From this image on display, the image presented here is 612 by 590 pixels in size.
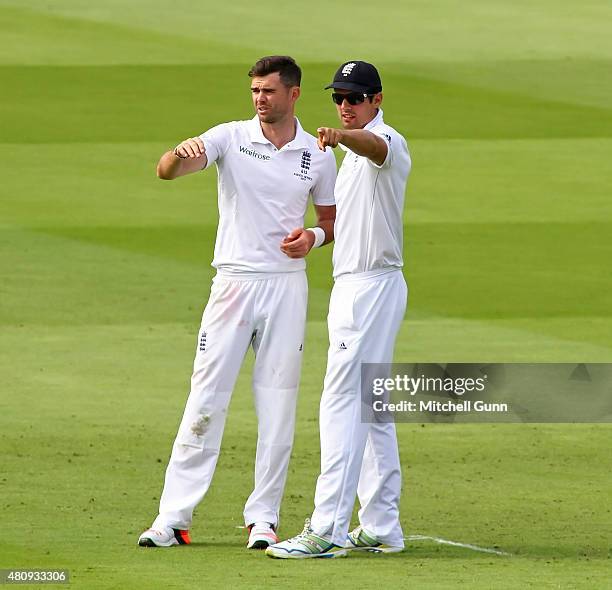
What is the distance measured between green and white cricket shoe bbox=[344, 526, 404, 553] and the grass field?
0.41 ft

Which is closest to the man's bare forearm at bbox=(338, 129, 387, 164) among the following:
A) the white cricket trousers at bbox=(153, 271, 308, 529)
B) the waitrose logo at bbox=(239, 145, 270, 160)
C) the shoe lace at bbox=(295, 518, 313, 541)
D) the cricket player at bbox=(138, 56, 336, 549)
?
the cricket player at bbox=(138, 56, 336, 549)

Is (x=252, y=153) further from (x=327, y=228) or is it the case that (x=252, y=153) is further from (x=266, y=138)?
(x=327, y=228)

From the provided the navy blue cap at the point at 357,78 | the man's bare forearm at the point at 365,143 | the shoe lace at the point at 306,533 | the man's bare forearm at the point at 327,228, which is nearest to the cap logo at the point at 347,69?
the navy blue cap at the point at 357,78

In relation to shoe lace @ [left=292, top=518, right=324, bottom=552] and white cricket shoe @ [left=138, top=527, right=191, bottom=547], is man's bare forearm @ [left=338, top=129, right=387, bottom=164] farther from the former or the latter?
white cricket shoe @ [left=138, top=527, right=191, bottom=547]

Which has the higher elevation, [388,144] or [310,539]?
[388,144]

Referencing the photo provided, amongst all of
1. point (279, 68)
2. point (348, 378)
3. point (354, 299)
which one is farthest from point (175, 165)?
point (348, 378)

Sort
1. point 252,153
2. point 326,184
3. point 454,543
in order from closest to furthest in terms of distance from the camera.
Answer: point 454,543 → point 252,153 → point 326,184

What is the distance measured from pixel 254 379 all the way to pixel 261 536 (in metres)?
0.77

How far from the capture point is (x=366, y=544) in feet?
26.0

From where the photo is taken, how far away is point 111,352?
1295 centimetres

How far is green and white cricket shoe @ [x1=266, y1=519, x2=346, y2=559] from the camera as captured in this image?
757cm

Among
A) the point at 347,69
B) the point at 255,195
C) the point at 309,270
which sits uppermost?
the point at 347,69

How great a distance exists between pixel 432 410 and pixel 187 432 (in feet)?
11.7

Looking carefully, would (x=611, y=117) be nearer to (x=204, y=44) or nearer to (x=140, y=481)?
(x=204, y=44)
